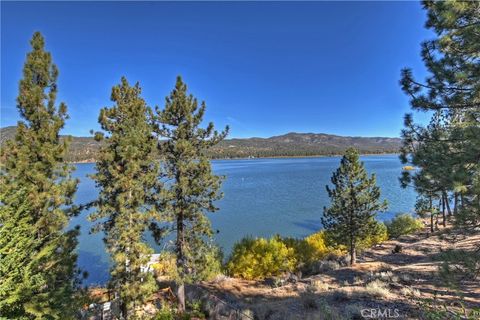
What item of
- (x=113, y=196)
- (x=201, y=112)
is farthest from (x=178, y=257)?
(x=201, y=112)

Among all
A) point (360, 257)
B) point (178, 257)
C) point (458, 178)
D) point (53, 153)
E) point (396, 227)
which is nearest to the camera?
point (458, 178)

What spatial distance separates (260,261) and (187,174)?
11208 millimetres

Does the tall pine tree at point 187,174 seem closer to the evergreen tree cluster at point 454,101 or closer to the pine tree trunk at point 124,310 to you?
the pine tree trunk at point 124,310

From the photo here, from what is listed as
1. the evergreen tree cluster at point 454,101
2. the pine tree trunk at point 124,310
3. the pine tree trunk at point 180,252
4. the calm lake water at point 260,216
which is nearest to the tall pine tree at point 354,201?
the calm lake water at point 260,216

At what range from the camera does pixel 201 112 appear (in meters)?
14.3

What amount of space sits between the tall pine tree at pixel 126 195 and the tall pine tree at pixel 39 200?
62.7 inches

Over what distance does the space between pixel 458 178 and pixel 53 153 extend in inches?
452

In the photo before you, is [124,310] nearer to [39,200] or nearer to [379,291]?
[39,200]

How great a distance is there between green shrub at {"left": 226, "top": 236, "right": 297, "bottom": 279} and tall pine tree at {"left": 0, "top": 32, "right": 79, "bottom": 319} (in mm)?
13033

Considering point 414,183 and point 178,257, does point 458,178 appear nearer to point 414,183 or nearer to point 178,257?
point 414,183

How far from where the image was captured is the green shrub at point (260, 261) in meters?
21.4

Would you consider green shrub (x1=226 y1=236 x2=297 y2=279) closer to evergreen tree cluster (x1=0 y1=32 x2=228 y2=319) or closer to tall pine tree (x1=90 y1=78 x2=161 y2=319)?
evergreen tree cluster (x1=0 y1=32 x2=228 y2=319)

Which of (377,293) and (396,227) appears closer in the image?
(377,293)

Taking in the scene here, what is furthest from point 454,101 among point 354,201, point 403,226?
point 403,226
